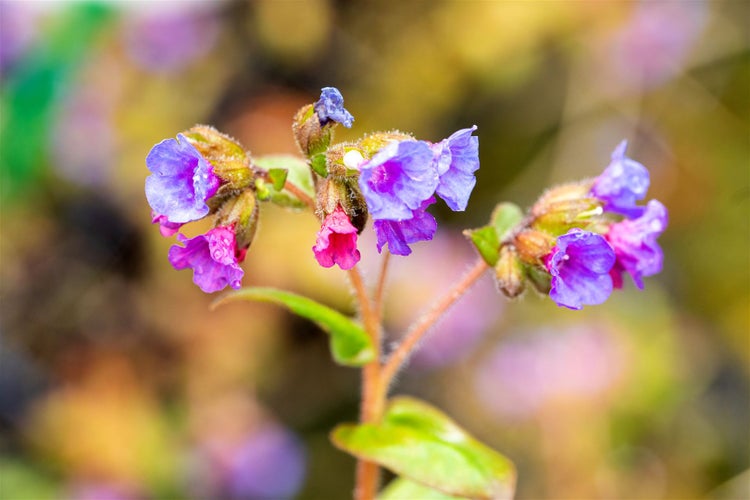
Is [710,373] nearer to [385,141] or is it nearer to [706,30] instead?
[706,30]

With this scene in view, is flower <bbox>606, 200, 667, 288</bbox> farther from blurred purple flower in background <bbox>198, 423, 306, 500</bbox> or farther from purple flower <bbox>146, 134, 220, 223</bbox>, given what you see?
blurred purple flower in background <bbox>198, 423, 306, 500</bbox>

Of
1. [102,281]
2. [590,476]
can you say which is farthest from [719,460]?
[102,281]

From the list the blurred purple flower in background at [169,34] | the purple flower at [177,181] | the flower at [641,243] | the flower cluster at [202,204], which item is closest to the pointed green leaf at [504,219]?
the flower at [641,243]

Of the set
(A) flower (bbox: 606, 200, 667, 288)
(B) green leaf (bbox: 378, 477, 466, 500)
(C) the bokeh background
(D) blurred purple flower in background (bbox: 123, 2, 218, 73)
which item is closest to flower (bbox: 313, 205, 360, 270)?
(A) flower (bbox: 606, 200, 667, 288)

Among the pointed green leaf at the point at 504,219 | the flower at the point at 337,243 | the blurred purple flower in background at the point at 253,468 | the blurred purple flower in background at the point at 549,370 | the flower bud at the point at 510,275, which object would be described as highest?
the blurred purple flower in background at the point at 549,370

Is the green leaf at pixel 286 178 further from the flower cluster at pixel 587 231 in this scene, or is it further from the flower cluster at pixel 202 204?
the flower cluster at pixel 587 231
